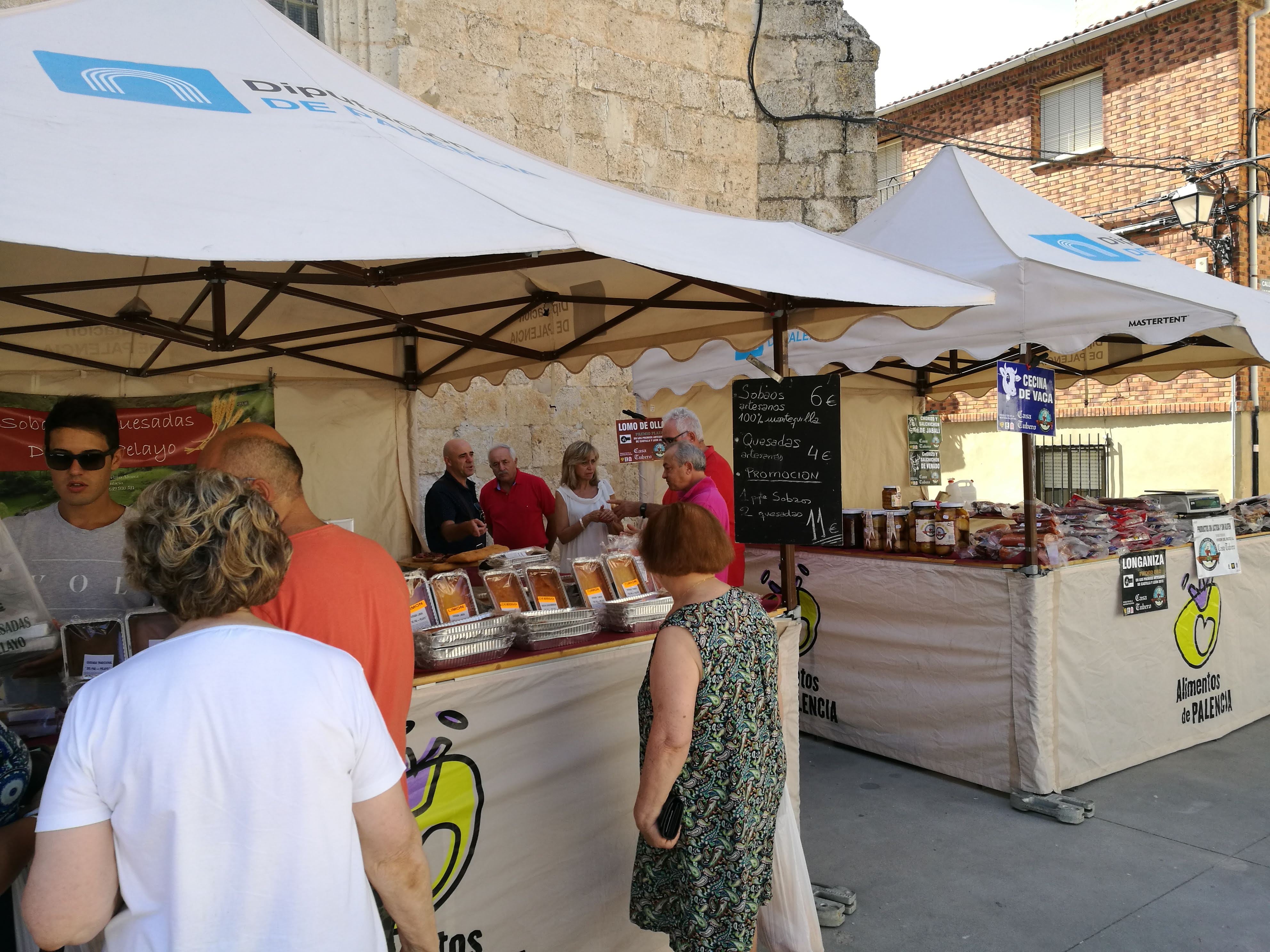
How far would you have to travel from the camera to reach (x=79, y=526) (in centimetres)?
295

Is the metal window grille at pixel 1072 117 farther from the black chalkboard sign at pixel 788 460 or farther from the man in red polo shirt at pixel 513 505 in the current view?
the black chalkboard sign at pixel 788 460

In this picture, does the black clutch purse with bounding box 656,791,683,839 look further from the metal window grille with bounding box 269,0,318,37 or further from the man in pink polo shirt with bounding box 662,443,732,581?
the metal window grille with bounding box 269,0,318,37

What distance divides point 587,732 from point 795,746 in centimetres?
96

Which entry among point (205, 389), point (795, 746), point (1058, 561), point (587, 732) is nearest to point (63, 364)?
point (205, 389)

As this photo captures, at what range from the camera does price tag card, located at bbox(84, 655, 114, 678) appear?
235 cm

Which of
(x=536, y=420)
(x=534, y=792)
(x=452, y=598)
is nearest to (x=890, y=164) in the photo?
(x=536, y=420)

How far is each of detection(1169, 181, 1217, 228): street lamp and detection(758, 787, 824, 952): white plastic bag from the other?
39.4 ft

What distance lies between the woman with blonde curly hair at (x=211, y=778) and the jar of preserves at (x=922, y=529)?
13.0 feet

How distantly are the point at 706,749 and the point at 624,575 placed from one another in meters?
1.10

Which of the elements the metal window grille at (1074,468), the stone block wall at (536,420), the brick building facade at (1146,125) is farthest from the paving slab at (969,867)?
the metal window grille at (1074,468)

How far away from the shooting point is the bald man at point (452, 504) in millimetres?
5551

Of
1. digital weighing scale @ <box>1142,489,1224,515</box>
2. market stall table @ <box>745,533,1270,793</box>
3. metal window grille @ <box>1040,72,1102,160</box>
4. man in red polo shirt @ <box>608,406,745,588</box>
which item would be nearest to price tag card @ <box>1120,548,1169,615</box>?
market stall table @ <box>745,533,1270,793</box>

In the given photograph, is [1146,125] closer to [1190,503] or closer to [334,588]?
[1190,503]

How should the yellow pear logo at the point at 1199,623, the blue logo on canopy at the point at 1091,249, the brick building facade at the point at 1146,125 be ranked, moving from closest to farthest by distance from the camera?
the blue logo on canopy at the point at 1091,249
the yellow pear logo at the point at 1199,623
the brick building facade at the point at 1146,125
